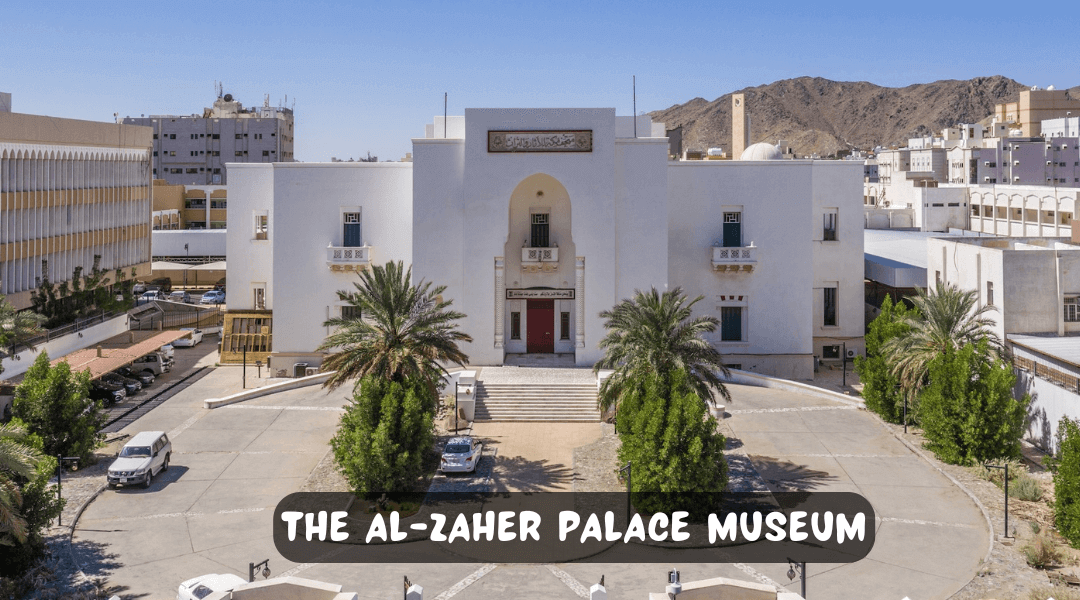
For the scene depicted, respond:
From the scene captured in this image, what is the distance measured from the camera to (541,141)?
46781 mm

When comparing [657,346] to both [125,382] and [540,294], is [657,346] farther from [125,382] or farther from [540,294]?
[125,382]

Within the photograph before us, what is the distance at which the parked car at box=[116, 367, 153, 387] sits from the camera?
49188mm

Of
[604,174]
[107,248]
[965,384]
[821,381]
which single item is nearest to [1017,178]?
[821,381]

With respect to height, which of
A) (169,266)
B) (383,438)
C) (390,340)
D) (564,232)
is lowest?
(383,438)

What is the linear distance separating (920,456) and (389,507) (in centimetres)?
1854

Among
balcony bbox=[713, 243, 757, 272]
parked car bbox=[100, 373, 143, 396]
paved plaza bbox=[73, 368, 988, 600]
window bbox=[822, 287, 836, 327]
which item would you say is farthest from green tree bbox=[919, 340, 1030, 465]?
parked car bbox=[100, 373, 143, 396]

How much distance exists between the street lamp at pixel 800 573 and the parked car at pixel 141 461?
20142 mm

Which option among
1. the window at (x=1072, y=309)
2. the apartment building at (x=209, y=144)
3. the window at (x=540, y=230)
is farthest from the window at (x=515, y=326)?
the apartment building at (x=209, y=144)

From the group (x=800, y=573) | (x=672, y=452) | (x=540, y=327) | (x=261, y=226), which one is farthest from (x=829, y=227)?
(x=800, y=573)

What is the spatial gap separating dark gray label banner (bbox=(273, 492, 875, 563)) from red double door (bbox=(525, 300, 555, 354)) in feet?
60.3

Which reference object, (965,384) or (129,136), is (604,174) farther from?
(129,136)

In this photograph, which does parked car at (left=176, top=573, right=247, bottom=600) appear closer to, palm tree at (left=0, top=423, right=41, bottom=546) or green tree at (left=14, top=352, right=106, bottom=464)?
palm tree at (left=0, top=423, right=41, bottom=546)

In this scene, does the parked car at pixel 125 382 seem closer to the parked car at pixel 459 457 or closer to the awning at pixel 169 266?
the parked car at pixel 459 457

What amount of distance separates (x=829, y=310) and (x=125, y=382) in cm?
3518
